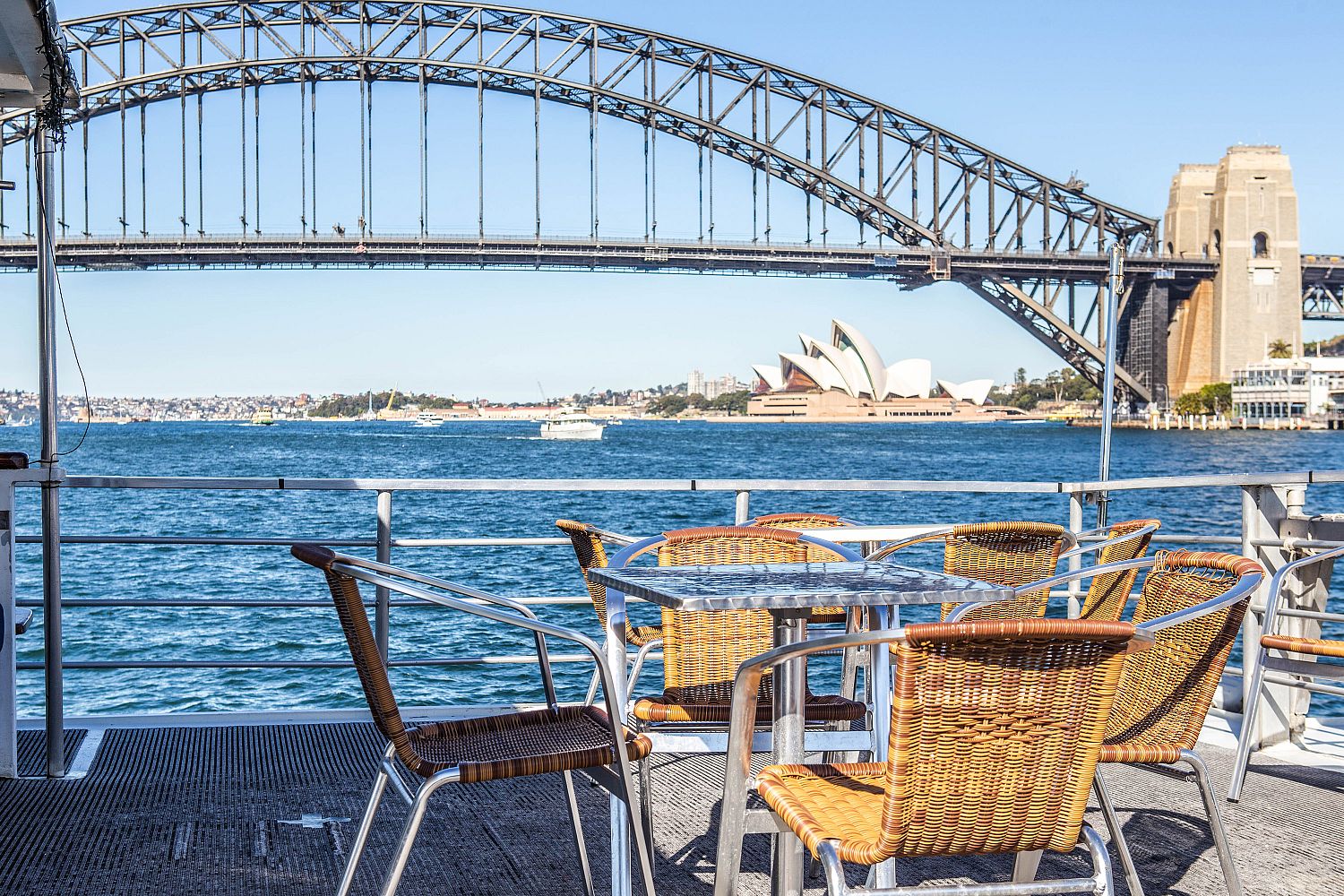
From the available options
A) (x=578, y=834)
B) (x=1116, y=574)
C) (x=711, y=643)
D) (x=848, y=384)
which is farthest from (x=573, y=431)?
(x=578, y=834)

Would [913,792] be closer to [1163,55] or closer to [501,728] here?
[501,728]

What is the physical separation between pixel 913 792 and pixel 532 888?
817 mm

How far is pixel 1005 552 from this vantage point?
8.06 feet

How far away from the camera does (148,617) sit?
1082 cm

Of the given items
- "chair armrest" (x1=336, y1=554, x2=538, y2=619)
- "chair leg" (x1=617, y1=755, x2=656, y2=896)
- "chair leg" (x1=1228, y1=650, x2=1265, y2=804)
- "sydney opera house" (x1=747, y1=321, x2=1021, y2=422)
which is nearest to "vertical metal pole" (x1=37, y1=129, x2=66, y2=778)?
"chair armrest" (x1=336, y1=554, x2=538, y2=619)

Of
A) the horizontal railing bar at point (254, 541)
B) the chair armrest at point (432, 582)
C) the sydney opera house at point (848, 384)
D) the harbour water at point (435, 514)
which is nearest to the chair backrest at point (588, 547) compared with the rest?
the horizontal railing bar at point (254, 541)

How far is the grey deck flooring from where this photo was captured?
1.82 meters

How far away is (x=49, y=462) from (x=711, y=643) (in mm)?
1261

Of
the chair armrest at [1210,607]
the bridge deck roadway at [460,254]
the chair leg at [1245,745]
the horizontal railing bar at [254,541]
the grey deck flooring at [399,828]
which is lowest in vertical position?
the grey deck flooring at [399,828]

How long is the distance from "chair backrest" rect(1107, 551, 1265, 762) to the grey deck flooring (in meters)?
0.35

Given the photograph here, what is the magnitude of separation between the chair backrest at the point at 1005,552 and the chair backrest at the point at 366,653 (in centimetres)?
128

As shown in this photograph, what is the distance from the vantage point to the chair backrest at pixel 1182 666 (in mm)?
1525

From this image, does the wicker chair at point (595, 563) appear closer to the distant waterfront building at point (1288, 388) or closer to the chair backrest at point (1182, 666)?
the chair backrest at point (1182, 666)

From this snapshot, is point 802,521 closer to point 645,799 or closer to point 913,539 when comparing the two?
point 913,539
